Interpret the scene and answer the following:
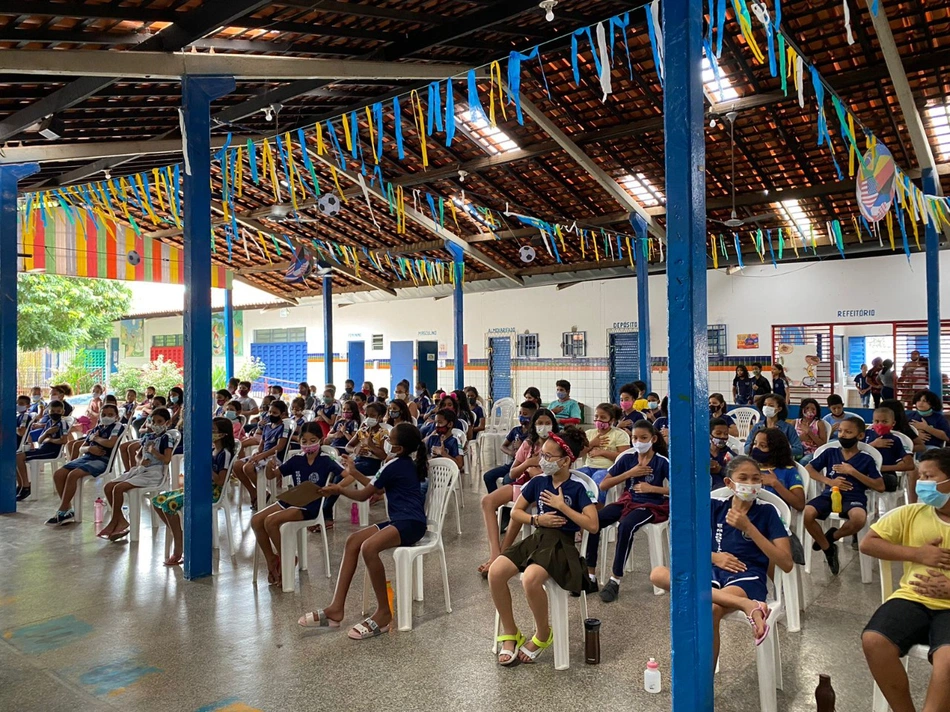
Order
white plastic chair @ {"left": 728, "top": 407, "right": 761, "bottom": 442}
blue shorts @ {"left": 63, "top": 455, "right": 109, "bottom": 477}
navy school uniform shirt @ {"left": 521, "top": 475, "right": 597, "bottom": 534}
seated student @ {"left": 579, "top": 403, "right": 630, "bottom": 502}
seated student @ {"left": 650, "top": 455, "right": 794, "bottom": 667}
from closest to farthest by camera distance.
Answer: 1. seated student @ {"left": 650, "top": 455, "right": 794, "bottom": 667}
2. navy school uniform shirt @ {"left": 521, "top": 475, "right": 597, "bottom": 534}
3. seated student @ {"left": 579, "top": 403, "right": 630, "bottom": 502}
4. blue shorts @ {"left": 63, "top": 455, "right": 109, "bottom": 477}
5. white plastic chair @ {"left": 728, "top": 407, "right": 761, "bottom": 442}

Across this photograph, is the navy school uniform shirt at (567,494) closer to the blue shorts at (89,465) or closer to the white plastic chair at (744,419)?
the blue shorts at (89,465)

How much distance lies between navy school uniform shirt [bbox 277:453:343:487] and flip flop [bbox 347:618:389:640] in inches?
51.3

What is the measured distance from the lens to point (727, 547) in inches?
138

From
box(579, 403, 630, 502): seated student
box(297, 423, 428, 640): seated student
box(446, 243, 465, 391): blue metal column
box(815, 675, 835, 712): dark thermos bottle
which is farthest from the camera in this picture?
box(446, 243, 465, 391): blue metal column

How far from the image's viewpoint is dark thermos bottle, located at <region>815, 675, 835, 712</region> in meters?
2.84

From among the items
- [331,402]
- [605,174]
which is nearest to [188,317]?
[331,402]

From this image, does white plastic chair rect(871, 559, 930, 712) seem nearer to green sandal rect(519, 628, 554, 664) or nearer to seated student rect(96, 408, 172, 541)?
green sandal rect(519, 628, 554, 664)

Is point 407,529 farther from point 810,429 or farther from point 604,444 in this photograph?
point 810,429

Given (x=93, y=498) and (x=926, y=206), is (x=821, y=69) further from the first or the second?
(x=93, y=498)

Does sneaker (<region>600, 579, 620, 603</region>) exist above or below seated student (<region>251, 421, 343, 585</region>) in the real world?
below

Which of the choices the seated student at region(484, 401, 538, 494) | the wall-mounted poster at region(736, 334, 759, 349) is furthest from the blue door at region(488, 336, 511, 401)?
the seated student at region(484, 401, 538, 494)

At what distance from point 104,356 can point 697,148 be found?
28.4 m

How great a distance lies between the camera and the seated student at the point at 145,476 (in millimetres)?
6277

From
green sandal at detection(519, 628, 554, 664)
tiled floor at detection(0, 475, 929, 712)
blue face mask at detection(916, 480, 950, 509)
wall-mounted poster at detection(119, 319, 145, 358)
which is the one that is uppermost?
wall-mounted poster at detection(119, 319, 145, 358)
